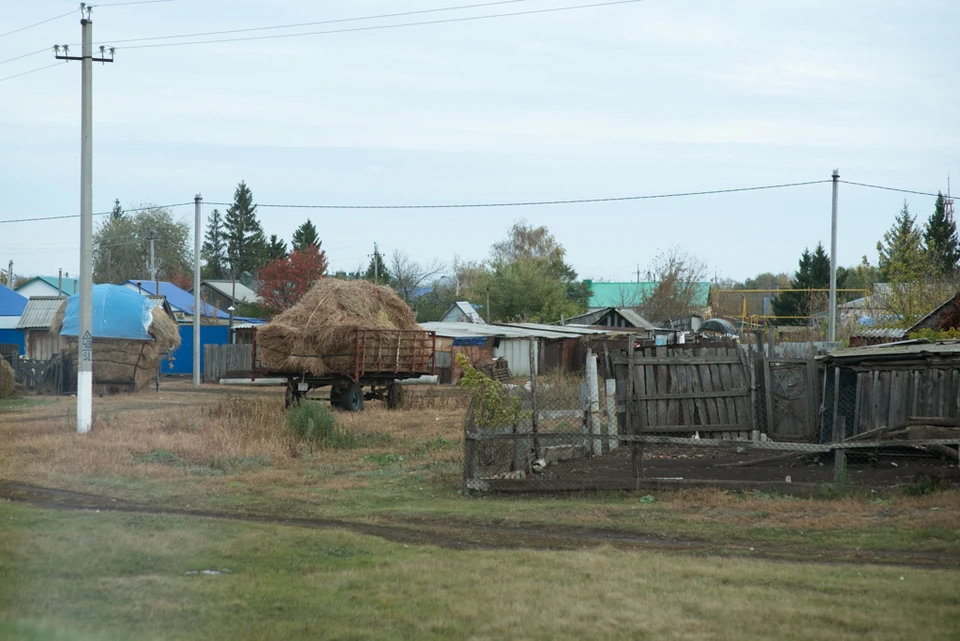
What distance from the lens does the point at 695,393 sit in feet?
59.5

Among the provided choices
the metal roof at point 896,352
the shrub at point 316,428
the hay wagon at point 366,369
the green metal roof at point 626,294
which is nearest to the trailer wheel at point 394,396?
the hay wagon at point 366,369

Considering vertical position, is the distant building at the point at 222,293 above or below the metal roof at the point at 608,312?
above

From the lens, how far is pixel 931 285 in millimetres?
35688

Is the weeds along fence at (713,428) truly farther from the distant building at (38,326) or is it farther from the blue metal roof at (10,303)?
the blue metal roof at (10,303)

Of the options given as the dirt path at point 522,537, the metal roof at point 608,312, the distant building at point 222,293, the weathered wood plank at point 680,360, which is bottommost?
the dirt path at point 522,537

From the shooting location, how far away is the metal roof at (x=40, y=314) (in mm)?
43344

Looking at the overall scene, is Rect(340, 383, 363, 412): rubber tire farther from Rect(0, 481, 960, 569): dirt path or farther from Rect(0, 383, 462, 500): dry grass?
Rect(0, 481, 960, 569): dirt path

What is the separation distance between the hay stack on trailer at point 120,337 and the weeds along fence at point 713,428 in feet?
65.8

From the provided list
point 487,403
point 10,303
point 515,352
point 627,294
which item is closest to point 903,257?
point 515,352

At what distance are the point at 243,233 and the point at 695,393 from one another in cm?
8715

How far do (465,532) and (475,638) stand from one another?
13.7ft

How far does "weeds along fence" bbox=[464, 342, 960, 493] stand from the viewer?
12.3 meters

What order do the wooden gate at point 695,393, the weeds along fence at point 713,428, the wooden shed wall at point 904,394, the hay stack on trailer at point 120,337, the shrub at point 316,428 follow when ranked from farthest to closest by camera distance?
the hay stack on trailer at point 120,337 < the wooden gate at point 695,393 < the shrub at point 316,428 < the wooden shed wall at point 904,394 < the weeds along fence at point 713,428

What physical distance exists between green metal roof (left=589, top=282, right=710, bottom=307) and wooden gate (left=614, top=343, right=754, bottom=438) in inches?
2537
